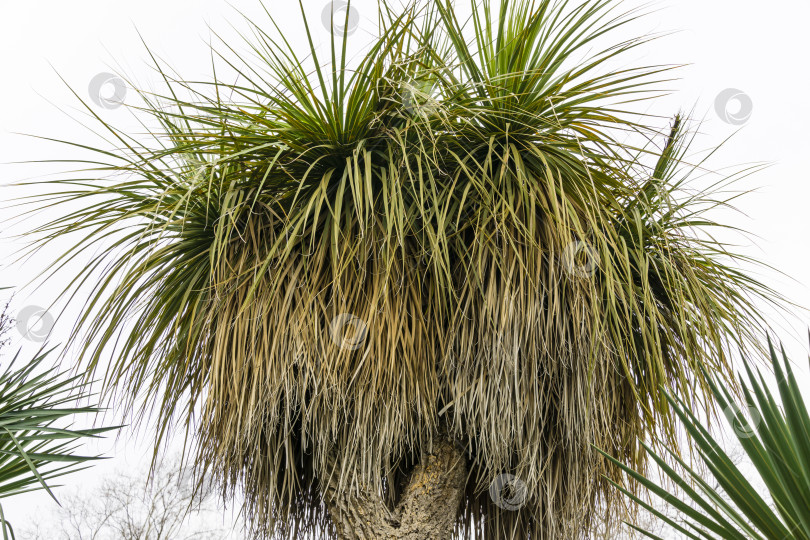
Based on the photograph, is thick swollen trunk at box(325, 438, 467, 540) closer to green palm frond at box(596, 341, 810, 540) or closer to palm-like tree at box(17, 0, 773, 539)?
palm-like tree at box(17, 0, 773, 539)

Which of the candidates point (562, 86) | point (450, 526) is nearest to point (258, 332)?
point (450, 526)

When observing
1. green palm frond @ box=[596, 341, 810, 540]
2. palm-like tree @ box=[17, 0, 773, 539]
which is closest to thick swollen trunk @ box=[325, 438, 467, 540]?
palm-like tree @ box=[17, 0, 773, 539]

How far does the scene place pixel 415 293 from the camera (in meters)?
2.44

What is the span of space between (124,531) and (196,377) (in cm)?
668

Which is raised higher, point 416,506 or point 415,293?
point 415,293

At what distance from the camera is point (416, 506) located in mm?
2541

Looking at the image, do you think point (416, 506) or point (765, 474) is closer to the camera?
point (765, 474)

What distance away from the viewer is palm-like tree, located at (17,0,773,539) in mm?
2383

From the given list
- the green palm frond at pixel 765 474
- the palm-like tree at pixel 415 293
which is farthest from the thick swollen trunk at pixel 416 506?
the green palm frond at pixel 765 474

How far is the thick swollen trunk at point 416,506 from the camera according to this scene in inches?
98.0

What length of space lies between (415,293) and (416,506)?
795 mm

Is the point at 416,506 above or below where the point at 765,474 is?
below

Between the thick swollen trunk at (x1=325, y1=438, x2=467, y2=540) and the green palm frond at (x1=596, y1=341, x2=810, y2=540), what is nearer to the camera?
the green palm frond at (x1=596, y1=341, x2=810, y2=540)

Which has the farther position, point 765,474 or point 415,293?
point 415,293
